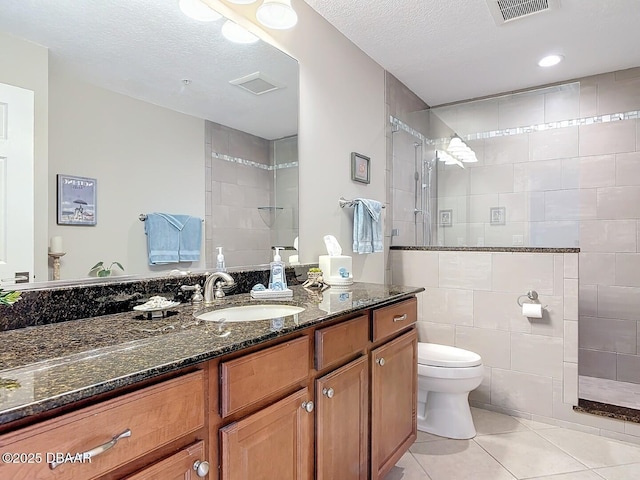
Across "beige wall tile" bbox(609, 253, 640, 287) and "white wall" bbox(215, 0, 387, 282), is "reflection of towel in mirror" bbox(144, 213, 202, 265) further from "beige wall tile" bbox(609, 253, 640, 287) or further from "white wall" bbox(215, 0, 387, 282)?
"beige wall tile" bbox(609, 253, 640, 287)

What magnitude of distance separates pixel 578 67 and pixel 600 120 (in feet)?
1.48

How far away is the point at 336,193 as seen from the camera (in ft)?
7.80

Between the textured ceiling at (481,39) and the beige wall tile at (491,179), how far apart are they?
675 mm

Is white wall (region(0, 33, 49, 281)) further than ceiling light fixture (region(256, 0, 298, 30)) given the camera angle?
No

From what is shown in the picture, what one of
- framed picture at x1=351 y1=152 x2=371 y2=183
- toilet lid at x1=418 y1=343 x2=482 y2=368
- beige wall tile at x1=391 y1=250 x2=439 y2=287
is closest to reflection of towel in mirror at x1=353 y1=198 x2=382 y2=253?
framed picture at x1=351 y1=152 x2=371 y2=183

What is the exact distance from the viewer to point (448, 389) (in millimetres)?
2203

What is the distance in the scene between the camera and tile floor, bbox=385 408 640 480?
6.17ft

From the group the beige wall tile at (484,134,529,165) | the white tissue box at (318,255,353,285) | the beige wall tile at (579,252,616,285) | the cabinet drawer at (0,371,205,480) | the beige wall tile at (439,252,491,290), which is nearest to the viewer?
the cabinet drawer at (0,371,205,480)

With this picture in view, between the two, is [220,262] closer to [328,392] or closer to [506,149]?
[328,392]

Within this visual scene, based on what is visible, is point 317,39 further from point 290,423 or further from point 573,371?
point 573,371

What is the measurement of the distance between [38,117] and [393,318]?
55.7 inches

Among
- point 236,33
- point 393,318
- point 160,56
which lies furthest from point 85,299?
point 236,33

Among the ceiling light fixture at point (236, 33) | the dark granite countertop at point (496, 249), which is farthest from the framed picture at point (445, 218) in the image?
the ceiling light fixture at point (236, 33)

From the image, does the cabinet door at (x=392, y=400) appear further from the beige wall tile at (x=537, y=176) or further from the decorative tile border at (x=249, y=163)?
the beige wall tile at (x=537, y=176)
